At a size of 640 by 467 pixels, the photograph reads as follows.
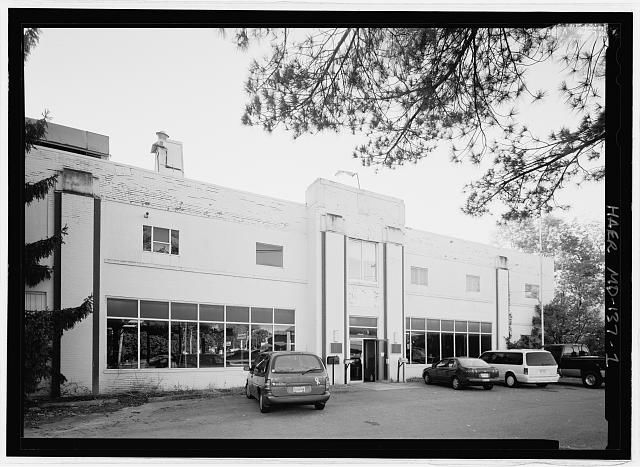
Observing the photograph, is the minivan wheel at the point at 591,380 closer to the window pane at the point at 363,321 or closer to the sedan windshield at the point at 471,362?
the sedan windshield at the point at 471,362

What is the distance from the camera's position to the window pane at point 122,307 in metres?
17.4

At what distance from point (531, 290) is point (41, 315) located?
23046mm

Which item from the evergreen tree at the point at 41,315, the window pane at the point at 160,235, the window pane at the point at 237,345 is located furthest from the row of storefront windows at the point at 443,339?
the evergreen tree at the point at 41,315

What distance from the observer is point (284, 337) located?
20906mm

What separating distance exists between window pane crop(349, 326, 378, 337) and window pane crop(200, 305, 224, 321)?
5.42 m

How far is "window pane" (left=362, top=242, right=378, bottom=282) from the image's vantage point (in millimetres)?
23203

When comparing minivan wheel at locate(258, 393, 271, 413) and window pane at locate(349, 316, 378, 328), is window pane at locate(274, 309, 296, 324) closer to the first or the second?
window pane at locate(349, 316, 378, 328)

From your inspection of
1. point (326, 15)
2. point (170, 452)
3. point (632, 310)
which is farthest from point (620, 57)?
point (170, 452)

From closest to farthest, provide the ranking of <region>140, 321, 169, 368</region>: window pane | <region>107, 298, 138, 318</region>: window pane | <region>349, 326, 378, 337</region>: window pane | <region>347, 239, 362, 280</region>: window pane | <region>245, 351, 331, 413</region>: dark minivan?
<region>245, 351, 331, 413</region>: dark minivan < <region>107, 298, 138, 318</region>: window pane < <region>140, 321, 169, 368</region>: window pane < <region>349, 326, 378, 337</region>: window pane < <region>347, 239, 362, 280</region>: window pane

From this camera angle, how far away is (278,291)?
20953 mm

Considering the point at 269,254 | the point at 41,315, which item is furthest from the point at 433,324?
the point at 41,315

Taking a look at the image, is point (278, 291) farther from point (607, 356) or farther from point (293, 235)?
point (607, 356)

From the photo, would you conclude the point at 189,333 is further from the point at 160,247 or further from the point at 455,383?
the point at 455,383

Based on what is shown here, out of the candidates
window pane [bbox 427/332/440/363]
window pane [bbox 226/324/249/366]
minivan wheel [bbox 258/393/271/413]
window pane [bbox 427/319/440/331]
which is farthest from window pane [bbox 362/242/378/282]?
minivan wheel [bbox 258/393/271/413]
